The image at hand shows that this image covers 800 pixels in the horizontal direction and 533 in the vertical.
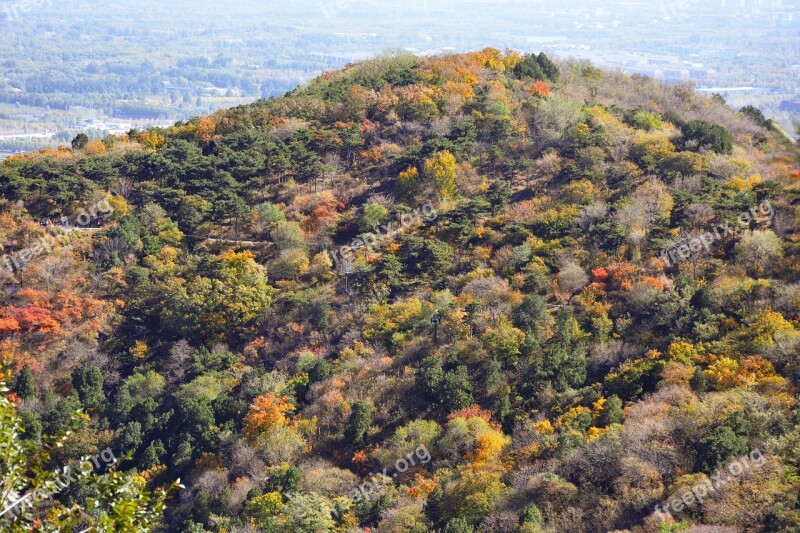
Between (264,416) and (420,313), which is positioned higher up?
(420,313)

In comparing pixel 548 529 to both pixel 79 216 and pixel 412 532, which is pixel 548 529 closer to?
pixel 412 532

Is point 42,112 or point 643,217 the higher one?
point 643,217

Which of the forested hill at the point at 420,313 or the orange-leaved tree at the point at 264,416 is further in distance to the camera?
the orange-leaved tree at the point at 264,416

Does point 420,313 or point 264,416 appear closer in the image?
point 264,416

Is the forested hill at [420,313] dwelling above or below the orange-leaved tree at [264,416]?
above

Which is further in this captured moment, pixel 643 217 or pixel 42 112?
pixel 42 112

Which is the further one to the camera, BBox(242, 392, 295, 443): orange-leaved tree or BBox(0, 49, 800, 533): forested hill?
BBox(242, 392, 295, 443): orange-leaved tree

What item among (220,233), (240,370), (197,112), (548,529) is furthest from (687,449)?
(197,112)

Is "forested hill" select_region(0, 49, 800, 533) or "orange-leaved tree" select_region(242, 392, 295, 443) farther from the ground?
"forested hill" select_region(0, 49, 800, 533)
